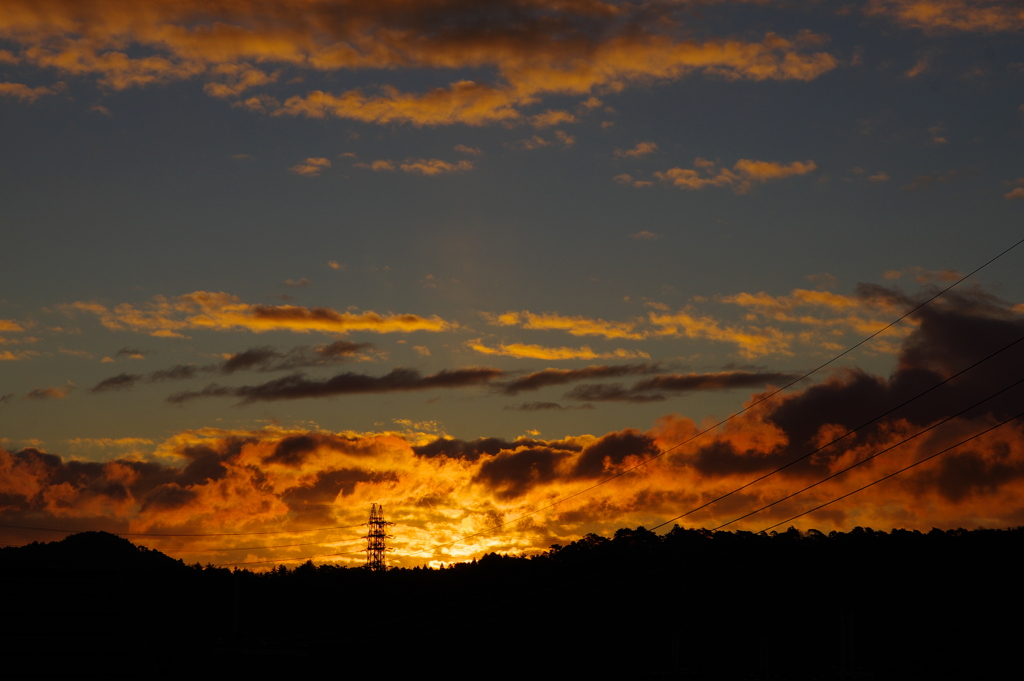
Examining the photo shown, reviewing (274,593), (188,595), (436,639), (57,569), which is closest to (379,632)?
(436,639)

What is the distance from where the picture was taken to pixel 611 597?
454ft

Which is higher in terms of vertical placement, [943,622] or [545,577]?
[545,577]

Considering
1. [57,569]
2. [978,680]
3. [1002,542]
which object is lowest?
[978,680]

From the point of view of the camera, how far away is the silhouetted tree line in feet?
404

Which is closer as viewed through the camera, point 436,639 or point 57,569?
point 57,569

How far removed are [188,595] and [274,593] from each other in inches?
511

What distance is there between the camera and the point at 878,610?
126 m

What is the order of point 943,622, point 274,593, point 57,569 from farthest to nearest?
point 274,593 < point 943,622 < point 57,569

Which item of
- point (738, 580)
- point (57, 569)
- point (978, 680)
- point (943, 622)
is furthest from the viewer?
point (738, 580)

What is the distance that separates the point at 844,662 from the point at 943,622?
256 ft

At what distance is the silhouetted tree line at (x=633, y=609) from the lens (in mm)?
123000

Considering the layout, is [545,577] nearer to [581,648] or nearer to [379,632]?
[581,648]

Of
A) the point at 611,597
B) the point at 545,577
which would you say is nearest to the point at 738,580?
the point at 611,597

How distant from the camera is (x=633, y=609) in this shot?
136 metres
